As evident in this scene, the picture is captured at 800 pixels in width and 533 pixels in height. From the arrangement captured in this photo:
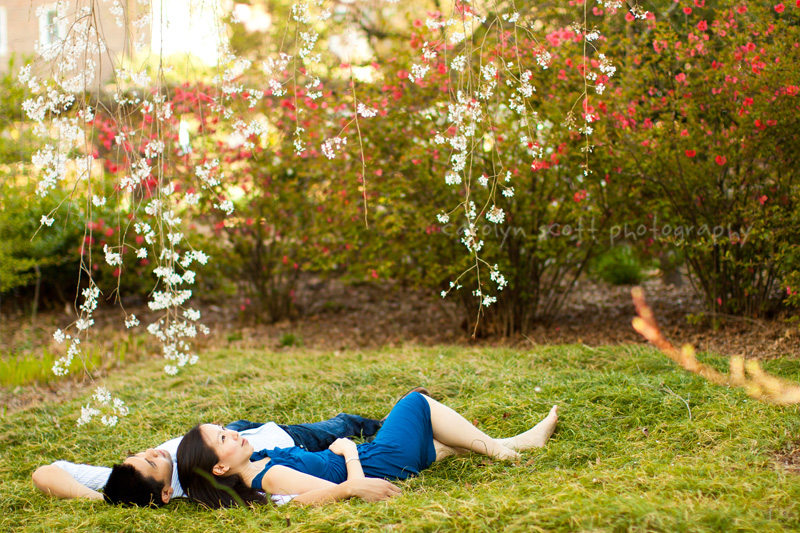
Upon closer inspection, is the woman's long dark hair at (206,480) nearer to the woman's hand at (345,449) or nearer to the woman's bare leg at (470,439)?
the woman's hand at (345,449)

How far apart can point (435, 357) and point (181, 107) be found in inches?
122

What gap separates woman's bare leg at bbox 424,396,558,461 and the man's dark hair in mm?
1222

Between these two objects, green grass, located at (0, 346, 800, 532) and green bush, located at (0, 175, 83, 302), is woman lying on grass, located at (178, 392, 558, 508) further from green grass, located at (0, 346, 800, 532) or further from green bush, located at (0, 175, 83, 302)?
green bush, located at (0, 175, 83, 302)

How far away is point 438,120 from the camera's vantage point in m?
5.07

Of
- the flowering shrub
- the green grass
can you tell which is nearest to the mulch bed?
the flowering shrub

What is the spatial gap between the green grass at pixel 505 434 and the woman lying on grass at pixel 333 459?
80 millimetres

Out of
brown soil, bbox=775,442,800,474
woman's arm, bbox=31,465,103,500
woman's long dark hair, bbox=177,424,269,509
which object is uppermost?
brown soil, bbox=775,442,800,474

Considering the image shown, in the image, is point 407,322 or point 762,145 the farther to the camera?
point 407,322

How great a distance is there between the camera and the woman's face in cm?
255

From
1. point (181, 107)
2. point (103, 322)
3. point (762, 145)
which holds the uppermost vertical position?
point (181, 107)

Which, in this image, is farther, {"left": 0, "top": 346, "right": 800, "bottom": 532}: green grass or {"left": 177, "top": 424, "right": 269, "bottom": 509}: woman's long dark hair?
{"left": 177, "top": 424, "right": 269, "bottom": 509}: woman's long dark hair

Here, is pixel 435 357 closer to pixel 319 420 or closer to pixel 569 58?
pixel 319 420

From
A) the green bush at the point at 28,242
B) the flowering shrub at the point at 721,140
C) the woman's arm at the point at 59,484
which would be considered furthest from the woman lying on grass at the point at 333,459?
the green bush at the point at 28,242

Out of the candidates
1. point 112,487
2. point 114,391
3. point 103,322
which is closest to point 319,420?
point 112,487
